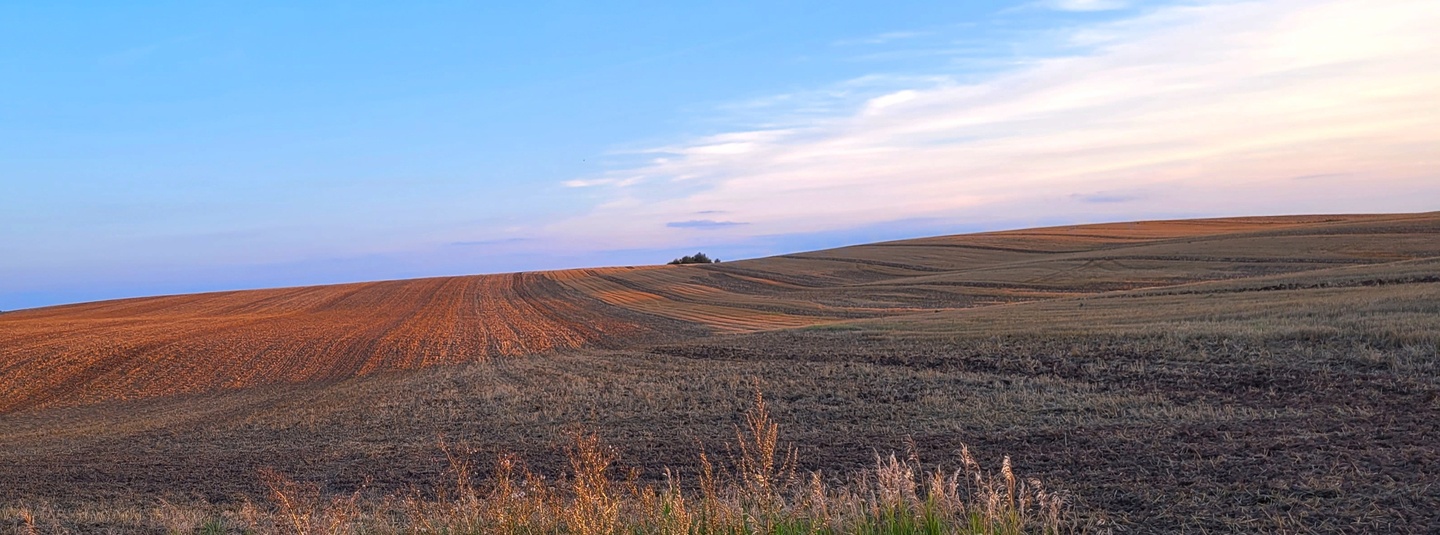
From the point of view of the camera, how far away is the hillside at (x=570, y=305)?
97.3 ft

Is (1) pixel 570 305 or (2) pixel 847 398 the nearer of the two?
(2) pixel 847 398

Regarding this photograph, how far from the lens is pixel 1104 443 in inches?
402

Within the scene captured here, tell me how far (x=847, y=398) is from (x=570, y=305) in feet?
119

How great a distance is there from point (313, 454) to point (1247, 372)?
15.4 m

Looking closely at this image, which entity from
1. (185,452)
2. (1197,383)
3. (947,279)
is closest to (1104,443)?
(1197,383)

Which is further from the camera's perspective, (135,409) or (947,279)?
(947,279)

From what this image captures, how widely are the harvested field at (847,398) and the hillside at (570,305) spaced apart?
1.21 feet

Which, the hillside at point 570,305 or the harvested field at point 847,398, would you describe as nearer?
the harvested field at point 847,398

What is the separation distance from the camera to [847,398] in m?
16.2

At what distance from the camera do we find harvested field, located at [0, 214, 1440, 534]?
8406 millimetres

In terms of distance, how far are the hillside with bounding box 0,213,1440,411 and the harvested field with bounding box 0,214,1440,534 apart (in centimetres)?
37

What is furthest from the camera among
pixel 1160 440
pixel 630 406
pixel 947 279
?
pixel 947 279

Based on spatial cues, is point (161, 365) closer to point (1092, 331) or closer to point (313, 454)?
point (313, 454)

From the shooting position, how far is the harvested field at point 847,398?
8.41m
